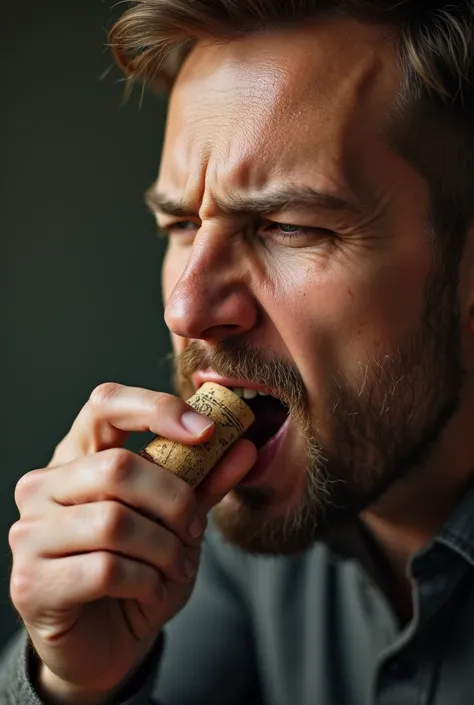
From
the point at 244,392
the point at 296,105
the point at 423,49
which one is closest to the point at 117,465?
the point at 244,392

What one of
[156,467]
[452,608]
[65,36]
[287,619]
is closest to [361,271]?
[156,467]

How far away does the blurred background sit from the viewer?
1.84 meters

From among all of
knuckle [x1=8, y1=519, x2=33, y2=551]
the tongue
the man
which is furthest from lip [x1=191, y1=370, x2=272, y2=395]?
knuckle [x1=8, y1=519, x2=33, y2=551]

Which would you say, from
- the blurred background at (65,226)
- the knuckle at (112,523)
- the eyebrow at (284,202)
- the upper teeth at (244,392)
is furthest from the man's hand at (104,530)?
the blurred background at (65,226)

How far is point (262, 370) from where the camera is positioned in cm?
119

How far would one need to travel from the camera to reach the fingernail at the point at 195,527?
1.08 m

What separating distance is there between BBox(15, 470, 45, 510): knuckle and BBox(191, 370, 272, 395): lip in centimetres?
27

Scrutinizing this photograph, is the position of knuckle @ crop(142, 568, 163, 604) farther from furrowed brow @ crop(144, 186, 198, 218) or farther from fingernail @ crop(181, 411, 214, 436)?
furrowed brow @ crop(144, 186, 198, 218)

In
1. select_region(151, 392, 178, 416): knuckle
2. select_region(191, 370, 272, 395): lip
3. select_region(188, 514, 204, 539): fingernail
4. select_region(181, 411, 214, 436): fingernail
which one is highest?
select_region(151, 392, 178, 416): knuckle

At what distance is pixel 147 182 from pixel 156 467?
1.05 metres

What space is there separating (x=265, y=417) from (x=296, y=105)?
1.54ft

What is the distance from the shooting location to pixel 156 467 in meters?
1.06

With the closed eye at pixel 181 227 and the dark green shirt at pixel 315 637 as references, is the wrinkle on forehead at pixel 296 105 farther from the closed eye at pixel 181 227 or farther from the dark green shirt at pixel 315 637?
the dark green shirt at pixel 315 637

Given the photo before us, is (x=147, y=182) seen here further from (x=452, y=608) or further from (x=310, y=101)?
(x=452, y=608)
